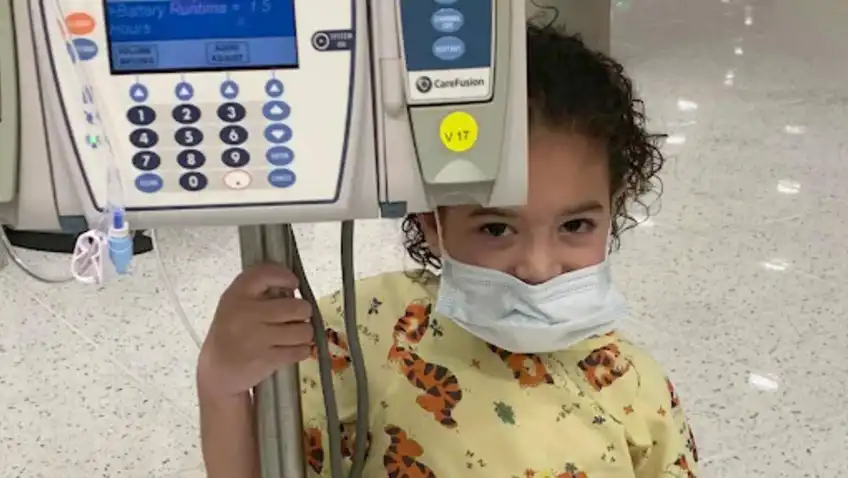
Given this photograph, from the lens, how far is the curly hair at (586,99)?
0.85 m

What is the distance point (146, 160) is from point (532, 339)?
410 mm

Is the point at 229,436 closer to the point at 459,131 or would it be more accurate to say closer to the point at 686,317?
the point at 459,131

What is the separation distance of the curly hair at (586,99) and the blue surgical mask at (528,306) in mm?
82

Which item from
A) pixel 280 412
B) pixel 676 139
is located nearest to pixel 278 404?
pixel 280 412

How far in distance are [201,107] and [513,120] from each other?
0.49 ft

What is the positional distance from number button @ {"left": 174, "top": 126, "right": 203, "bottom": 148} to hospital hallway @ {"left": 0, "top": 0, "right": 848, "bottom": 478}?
1.11 m

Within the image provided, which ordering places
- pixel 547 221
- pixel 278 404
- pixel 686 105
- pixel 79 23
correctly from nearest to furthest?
pixel 79 23 → pixel 278 404 → pixel 547 221 → pixel 686 105

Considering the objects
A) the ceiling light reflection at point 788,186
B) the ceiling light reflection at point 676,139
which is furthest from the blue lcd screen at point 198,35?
the ceiling light reflection at point 676,139

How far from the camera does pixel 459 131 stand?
537 mm

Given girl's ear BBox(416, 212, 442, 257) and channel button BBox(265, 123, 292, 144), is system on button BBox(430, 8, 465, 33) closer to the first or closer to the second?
channel button BBox(265, 123, 292, 144)

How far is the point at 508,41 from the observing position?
534mm

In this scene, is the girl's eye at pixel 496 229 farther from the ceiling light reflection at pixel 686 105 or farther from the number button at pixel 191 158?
the ceiling light reflection at pixel 686 105

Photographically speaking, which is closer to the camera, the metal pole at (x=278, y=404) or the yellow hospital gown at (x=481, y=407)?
the metal pole at (x=278, y=404)

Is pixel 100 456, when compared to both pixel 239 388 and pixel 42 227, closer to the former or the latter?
pixel 239 388
